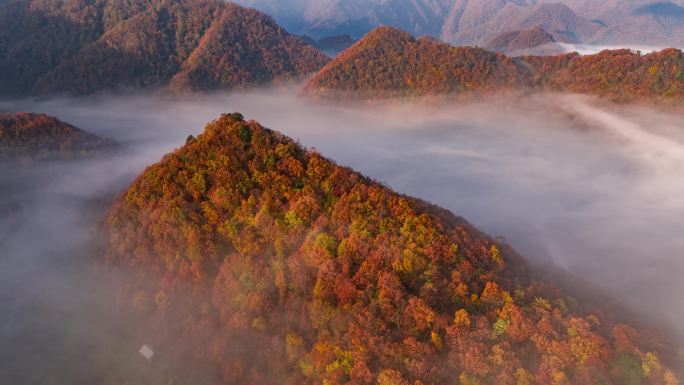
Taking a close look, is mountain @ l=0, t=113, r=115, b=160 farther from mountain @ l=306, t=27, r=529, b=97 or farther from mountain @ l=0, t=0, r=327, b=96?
mountain @ l=0, t=0, r=327, b=96

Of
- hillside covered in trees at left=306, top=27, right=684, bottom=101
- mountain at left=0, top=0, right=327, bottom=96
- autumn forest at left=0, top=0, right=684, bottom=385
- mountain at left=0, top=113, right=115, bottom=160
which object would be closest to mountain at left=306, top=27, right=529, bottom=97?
hillside covered in trees at left=306, top=27, right=684, bottom=101

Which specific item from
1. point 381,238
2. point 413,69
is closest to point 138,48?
point 413,69

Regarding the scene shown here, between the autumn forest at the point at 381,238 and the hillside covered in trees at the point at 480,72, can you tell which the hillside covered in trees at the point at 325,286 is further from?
the hillside covered in trees at the point at 480,72

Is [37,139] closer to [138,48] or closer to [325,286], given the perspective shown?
[325,286]

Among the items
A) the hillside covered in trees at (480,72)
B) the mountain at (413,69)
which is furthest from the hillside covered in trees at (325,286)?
the mountain at (413,69)

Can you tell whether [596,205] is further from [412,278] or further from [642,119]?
[412,278]

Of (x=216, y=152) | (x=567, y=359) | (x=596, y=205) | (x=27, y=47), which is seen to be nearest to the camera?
(x=567, y=359)

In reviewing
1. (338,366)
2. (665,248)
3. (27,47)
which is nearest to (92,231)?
(338,366)
